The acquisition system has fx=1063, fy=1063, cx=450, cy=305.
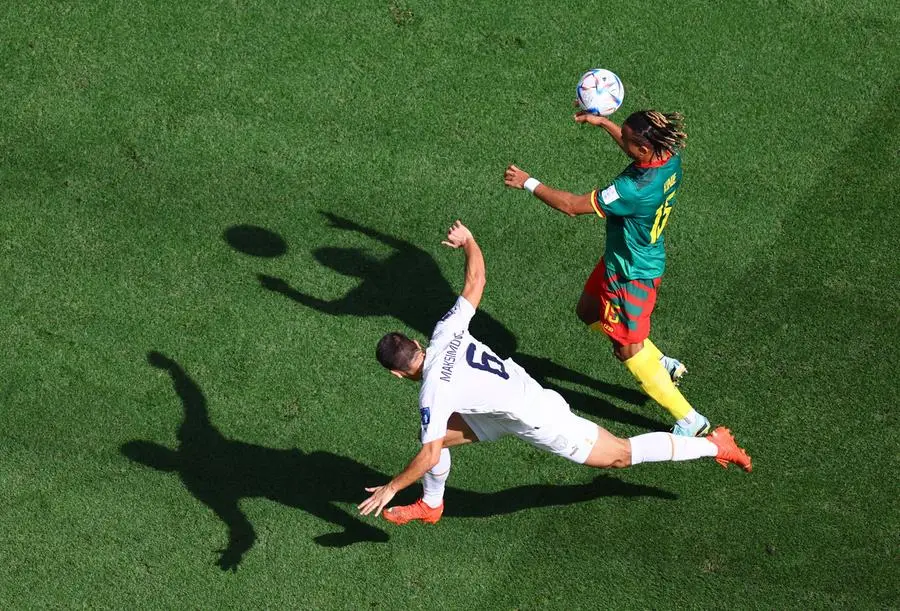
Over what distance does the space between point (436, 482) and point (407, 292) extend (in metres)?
2.04

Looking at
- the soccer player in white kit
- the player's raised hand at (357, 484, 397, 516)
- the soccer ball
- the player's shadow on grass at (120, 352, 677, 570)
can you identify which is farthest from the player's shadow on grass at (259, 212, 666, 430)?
the player's raised hand at (357, 484, 397, 516)

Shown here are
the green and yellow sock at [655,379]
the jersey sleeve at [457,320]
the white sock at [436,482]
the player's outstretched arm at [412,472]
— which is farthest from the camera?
the green and yellow sock at [655,379]

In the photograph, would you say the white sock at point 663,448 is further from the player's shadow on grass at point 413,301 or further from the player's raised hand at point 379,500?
the player's raised hand at point 379,500

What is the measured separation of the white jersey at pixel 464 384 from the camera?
23.5 ft

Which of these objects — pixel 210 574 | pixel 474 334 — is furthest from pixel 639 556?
pixel 210 574

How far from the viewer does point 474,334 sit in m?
9.41

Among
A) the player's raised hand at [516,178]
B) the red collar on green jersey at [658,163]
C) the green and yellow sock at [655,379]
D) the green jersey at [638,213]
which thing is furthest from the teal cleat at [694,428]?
the player's raised hand at [516,178]

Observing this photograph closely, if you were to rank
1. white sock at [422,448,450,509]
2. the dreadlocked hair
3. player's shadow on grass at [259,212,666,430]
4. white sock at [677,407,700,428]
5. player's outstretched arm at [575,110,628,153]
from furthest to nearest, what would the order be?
player's shadow on grass at [259,212,666,430] < white sock at [677,407,700,428] < player's outstretched arm at [575,110,628,153] < white sock at [422,448,450,509] < the dreadlocked hair

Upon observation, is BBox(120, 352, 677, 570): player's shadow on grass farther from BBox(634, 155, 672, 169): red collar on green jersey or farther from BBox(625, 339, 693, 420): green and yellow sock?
BBox(634, 155, 672, 169): red collar on green jersey

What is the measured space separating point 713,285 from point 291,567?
14.4ft

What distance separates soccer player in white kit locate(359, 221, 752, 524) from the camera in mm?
7168

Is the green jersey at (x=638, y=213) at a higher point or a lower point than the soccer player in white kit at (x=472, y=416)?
higher

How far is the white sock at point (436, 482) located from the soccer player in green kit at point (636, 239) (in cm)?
166

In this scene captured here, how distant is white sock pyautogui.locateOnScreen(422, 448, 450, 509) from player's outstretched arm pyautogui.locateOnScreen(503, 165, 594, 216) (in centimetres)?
203
